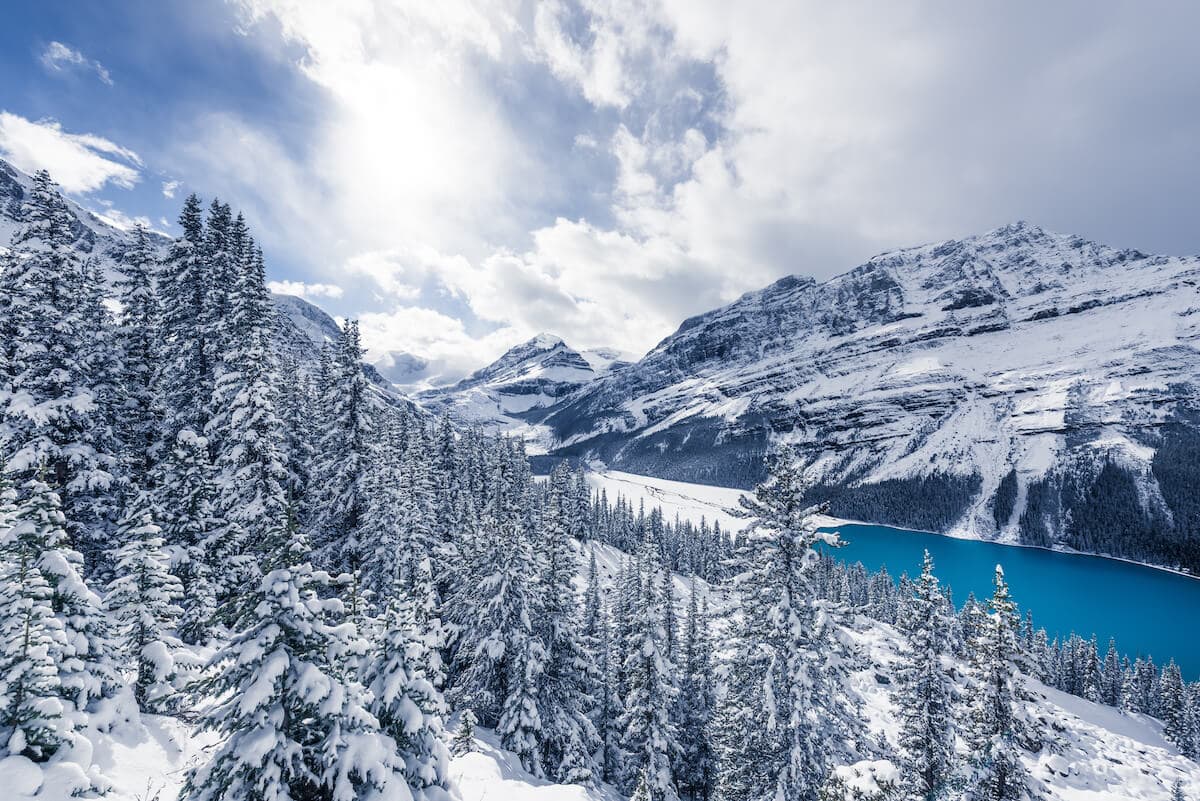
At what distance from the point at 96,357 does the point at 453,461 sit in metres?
39.9

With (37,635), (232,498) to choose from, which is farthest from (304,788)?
(232,498)

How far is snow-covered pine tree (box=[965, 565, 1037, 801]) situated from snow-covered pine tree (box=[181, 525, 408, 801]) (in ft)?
64.9

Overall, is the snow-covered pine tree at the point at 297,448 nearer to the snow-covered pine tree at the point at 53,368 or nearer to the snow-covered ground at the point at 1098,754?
the snow-covered pine tree at the point at 53,368

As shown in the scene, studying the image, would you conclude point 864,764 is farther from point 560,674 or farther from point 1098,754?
point 1098,754

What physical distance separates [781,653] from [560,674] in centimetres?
1547

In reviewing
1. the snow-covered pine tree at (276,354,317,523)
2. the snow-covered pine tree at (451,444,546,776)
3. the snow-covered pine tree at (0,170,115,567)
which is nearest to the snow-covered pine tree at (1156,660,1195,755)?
the snow-covered pine tree at (451,444,546,776)

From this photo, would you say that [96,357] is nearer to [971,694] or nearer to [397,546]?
[397,546]

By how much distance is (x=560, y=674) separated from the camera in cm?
2752

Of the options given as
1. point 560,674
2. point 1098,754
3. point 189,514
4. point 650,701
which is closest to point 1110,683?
point 1098,754

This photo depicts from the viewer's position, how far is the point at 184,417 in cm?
2519

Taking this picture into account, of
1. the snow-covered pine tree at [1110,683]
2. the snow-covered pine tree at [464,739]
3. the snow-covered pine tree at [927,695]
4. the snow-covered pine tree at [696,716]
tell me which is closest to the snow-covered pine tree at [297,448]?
the snow-covered pine tree at [464,739]

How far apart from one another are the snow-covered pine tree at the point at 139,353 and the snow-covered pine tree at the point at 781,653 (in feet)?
91.6

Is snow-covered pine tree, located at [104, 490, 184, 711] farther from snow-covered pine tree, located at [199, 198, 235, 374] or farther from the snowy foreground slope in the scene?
snow-covered pine tree, located at [199, 198, 235, 374]

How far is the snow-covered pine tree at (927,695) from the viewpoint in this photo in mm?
21422
